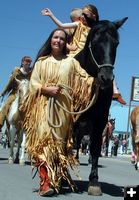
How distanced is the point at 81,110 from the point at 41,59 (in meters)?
0.79

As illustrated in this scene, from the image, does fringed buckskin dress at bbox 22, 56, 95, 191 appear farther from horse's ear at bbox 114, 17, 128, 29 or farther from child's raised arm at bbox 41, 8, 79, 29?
child's raised arm at bbox 41, 8, 79, 29

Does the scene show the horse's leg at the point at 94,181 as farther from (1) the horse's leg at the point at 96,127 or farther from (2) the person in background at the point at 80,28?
(2) the person in background at the point at 80,28

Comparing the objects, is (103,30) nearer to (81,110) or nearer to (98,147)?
(81,110)

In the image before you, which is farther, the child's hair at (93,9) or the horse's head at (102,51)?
the child's hair at (93,9)

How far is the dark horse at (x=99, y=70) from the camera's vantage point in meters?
5.87

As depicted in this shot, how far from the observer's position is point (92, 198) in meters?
5.82

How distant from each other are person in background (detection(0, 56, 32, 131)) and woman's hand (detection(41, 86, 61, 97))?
5955mm

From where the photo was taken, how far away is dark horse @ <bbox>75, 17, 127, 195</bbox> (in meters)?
5.87

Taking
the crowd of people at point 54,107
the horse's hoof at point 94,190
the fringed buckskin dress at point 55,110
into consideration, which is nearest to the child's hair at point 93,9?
the crowd of people at point 54,107

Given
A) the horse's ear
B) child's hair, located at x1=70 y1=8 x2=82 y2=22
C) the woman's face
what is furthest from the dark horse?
child's hair, located at x1=70 y1=8 x2=82 y2=22

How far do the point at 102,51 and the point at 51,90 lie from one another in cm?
76

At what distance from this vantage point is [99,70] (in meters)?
5.87

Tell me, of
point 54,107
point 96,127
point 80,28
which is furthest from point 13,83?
point 54,107

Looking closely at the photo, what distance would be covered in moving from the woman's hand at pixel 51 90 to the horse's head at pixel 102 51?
0.50 m
